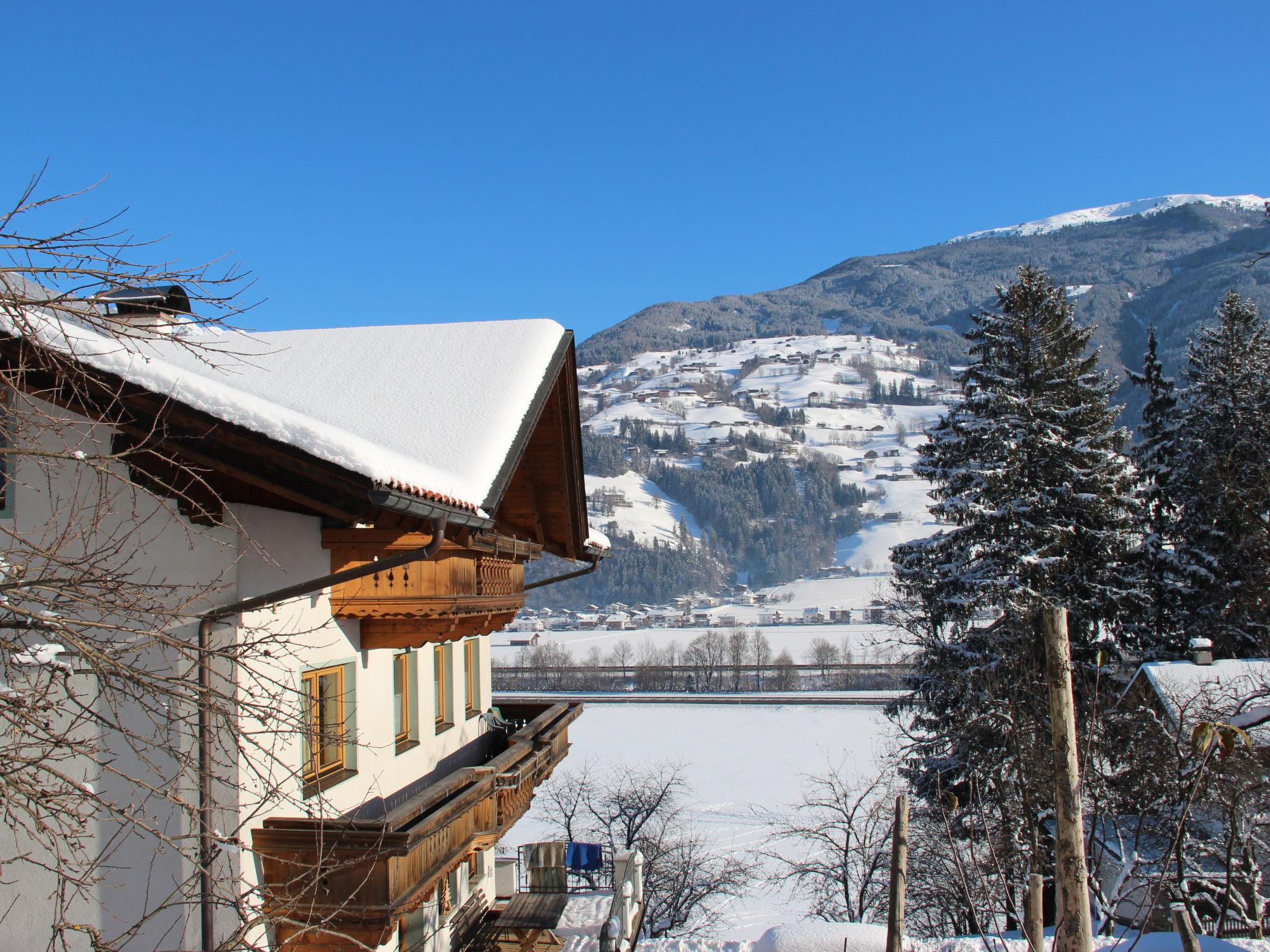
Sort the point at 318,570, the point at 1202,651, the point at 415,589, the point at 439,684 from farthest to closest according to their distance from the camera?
the point at 1202,651 → the point at 439,684 → the point at 415,589 → the point at 318,570

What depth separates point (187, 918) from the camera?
20.0 ft

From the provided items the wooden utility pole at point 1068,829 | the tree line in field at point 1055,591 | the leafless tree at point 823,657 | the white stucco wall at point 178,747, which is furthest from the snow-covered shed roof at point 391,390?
the leafless tree at point 823,657

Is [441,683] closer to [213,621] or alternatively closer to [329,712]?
[329,712]

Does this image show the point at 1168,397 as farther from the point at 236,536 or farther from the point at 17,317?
the point at 17,317

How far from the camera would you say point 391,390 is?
8.83 m

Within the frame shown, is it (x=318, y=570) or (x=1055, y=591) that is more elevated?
(x=318, y=570)

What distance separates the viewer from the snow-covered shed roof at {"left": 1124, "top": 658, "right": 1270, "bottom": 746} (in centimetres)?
1742

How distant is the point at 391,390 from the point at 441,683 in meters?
4.60

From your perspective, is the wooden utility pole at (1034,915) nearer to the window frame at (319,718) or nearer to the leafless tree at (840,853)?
the window frame at (319,718)

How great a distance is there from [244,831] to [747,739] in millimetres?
52469

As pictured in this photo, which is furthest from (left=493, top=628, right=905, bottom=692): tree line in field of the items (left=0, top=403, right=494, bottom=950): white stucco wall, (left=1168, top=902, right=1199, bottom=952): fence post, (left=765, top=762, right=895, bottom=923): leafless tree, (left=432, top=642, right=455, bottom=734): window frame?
(left=0, top=403, right=494, bottom=950): white stucco wall

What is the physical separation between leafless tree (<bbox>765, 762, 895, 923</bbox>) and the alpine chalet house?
47.4 feet

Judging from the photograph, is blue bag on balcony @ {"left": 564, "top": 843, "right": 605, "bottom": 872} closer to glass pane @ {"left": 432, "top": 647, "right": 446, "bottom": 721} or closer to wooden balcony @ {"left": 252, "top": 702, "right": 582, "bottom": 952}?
glass pane @ {"left": 432, "top": 647, "right": 446, "bottom": 721}

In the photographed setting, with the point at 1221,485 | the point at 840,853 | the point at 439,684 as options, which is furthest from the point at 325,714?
the point at 840,853
